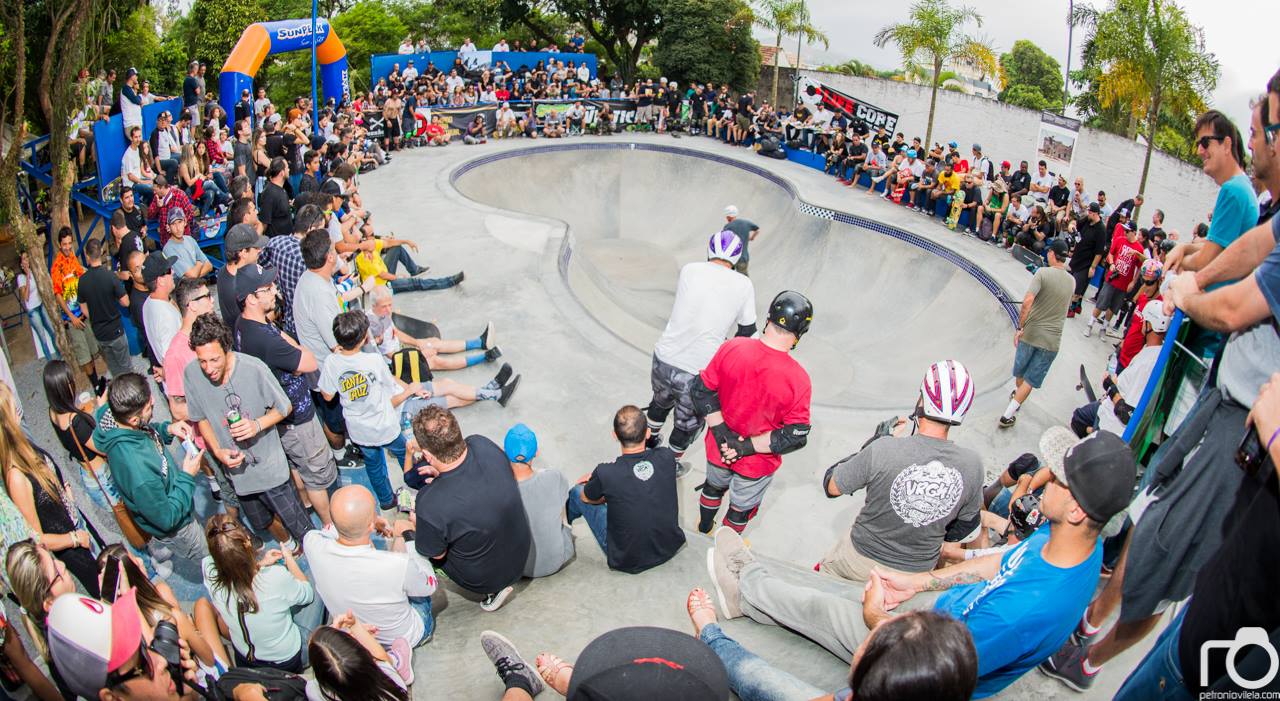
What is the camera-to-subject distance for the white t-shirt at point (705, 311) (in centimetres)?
570

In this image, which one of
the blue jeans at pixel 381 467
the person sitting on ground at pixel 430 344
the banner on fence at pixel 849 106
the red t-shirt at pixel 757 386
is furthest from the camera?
the banner on fence at pixel 849 106

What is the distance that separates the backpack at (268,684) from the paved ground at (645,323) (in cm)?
92

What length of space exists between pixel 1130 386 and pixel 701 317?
316 cm

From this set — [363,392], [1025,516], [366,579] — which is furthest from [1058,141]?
[366,579]

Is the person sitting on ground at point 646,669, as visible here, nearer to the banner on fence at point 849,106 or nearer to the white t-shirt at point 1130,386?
the white t-shirt at point 1130,386

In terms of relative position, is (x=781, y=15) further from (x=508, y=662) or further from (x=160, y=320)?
(x=508, y=662)

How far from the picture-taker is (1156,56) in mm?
18672

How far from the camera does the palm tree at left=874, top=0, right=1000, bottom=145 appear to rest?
20719 millimetres

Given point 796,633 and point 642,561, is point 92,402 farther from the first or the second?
point 796,633

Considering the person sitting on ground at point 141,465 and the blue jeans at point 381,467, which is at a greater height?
the person sitting on ground at point 141,465

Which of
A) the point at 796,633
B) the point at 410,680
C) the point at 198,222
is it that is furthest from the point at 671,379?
the point at 198,222

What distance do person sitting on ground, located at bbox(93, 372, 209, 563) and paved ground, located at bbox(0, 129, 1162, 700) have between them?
1.71 meters

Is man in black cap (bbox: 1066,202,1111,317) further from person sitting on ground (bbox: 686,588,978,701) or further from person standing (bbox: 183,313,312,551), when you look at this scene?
person standing (bbox: 183,313,312,551)

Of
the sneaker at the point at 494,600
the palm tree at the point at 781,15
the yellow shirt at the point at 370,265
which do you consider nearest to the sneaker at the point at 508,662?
the sneaker at the point at 494,600
